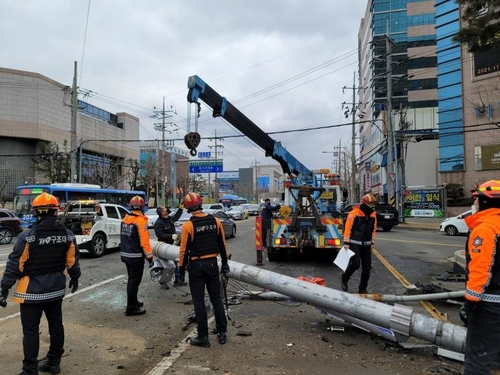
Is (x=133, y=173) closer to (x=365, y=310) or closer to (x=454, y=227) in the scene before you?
(x=454, y=227)

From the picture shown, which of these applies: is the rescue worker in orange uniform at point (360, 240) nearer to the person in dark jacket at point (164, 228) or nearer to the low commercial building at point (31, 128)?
the person in dark jacket at point (164, 228)

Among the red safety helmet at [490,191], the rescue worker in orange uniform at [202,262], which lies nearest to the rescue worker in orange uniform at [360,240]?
the rescue worker in orange uniform at [202,262]

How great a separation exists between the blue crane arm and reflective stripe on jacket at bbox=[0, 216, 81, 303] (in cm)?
522

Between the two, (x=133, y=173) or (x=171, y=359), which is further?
(x=133, y=173)

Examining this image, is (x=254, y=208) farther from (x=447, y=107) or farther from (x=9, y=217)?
(x=9, y=217)

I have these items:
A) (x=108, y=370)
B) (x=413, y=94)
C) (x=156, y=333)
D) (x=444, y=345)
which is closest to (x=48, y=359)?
(x=108, y=370)

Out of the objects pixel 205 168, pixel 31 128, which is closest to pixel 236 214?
pixel 205 168

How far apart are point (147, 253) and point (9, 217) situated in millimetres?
15210

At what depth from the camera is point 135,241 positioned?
6363mm

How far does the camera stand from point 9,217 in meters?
18.2

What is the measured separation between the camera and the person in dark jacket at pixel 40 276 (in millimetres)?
3861

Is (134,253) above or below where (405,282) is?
above

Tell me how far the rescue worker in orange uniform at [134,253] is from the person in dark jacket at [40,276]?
193 centimetres

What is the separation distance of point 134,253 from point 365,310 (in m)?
3.60
